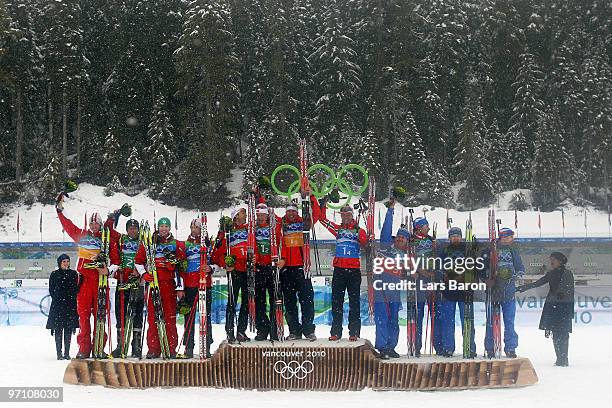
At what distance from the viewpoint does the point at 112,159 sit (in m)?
36.2

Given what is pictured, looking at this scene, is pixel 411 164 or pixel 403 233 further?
pixel 411 164

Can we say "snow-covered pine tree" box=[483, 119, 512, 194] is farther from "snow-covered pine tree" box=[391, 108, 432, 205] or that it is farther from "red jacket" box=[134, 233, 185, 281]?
"red jacket" box=[134, 233, 185, 281]

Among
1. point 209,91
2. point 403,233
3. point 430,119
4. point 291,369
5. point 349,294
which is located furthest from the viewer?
point 430,119

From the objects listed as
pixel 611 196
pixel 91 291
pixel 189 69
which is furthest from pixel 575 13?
pixel 91 291

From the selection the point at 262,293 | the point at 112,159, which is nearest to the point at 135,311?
the point at 262,293

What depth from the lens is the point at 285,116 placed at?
3759cm

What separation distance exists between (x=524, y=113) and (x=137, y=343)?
33647 millimetres

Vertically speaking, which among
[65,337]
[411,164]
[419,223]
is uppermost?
[411,164]

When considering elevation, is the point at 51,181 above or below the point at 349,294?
above

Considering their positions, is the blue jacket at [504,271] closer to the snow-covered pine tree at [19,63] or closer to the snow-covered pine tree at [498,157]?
the snow-covered pine tree at [498,157]

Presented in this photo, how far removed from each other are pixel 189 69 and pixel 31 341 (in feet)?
83.0

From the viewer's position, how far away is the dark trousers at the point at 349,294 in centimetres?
862

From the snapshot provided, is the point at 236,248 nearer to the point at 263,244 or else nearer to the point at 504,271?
the point at 263,244

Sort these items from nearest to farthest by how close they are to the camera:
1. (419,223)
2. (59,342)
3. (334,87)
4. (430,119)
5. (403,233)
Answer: (403,233) < (419,223) < (59,342) < (334,87) < (430,119)
